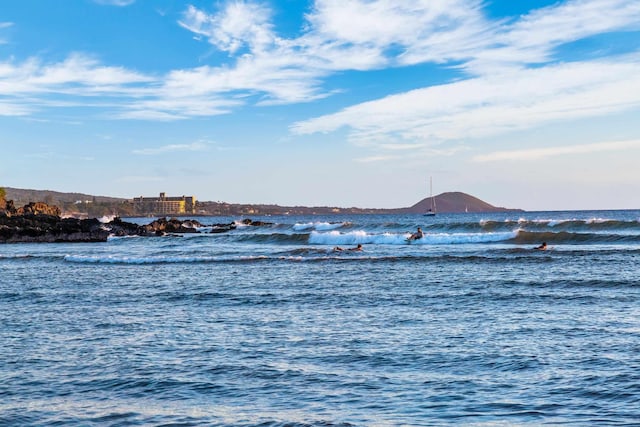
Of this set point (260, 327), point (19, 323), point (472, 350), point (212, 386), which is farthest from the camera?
point (19, 323)

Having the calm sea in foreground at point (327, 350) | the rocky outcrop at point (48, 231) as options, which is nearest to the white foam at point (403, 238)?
the rocky outcrop at point (48, 231)

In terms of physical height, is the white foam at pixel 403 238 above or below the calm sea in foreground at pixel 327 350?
above

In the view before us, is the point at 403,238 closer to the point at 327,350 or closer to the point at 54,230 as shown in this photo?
the point at 54,230

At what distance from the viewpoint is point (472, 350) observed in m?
12.3

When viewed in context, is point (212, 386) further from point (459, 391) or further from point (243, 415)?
point (459, 391)

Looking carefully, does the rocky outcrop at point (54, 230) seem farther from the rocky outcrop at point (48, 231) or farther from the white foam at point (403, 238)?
the white foam at point (403, 238)

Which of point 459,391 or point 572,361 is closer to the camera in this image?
point 459,391

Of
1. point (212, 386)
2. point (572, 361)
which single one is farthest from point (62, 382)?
point (572, 361)

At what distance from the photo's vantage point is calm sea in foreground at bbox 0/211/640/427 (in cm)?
907

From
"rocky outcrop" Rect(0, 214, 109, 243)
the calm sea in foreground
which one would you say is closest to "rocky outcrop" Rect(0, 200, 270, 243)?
"rocky outcrop" Rect(0, 214, 109, 243)

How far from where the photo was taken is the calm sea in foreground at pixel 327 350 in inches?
357

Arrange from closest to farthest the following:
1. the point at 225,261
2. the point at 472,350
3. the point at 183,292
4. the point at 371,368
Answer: the point at 371,368, the point at 472,350, the point at 183,292, the point at 225,261

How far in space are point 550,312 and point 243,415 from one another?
1026 centimetres

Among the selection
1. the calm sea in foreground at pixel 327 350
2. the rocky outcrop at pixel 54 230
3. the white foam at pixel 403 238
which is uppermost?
the rocky outcrop at pixel 54 230
